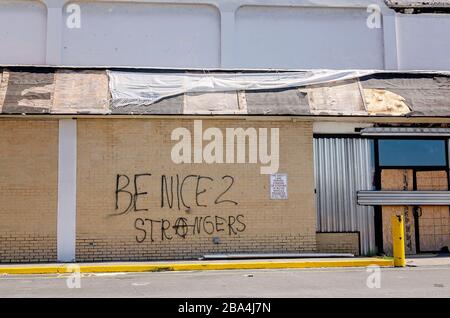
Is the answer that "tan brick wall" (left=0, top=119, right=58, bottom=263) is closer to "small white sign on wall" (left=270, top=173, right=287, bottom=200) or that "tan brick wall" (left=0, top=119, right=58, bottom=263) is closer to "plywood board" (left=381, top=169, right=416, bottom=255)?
"small white sign on wall" (left=270, top=173, right=287, bottom=200)

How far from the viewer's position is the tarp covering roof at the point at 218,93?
14273mm

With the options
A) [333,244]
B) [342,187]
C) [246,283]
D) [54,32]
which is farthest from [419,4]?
[246,283]

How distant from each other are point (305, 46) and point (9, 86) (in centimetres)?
823

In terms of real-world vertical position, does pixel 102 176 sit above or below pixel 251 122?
below

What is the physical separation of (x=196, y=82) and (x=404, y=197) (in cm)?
600

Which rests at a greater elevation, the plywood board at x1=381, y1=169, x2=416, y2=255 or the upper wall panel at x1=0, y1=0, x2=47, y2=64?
the upper wall panel at x1=0, y1=0, x2=47, y2=64

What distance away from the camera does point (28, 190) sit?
551 inches

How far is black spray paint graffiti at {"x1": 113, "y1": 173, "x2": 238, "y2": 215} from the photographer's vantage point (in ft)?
46.5

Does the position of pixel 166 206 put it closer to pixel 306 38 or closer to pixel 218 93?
pixel 218 93

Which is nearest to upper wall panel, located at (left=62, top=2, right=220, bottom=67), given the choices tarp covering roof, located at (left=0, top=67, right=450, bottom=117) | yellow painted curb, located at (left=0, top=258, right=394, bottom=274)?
tarp covering roof, located at (left=0, top=67, right=450, bottom=117)

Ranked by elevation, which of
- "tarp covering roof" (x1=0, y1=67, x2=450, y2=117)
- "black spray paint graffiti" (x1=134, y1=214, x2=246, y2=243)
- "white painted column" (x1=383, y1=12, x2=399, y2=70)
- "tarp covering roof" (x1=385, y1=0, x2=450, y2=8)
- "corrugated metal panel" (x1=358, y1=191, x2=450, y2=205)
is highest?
"tarp covering roof" (x1=385, y1=0, x2=450, y2=8)
